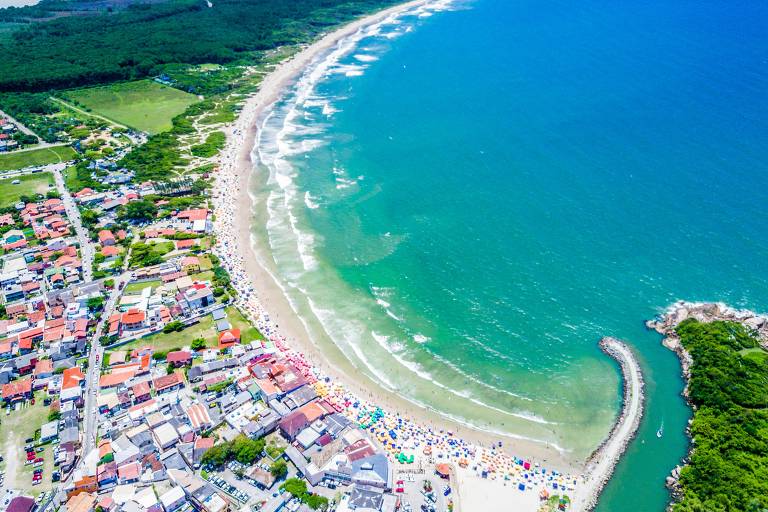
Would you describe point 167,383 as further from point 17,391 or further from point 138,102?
point 138,102

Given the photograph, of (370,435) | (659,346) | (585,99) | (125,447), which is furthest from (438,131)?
(125,447)

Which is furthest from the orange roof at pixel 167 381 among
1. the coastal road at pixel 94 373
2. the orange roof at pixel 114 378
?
the coastal road at pixel 94 373

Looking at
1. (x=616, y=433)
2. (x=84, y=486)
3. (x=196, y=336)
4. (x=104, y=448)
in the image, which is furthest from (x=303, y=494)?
(x=616, y=433)

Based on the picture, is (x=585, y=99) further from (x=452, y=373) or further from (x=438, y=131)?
(x=452, y=373)

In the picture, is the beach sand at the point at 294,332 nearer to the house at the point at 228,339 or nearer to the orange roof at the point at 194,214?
the orange roof at the point at 194,214

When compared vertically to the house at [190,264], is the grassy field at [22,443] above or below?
below

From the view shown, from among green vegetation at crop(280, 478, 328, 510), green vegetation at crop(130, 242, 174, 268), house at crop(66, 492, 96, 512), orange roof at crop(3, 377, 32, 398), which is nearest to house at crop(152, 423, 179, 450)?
house at crop(66, 492, 96, 512)

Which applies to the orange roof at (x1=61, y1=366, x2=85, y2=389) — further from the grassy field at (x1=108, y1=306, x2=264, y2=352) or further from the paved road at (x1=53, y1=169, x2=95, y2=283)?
the paved road at (x1=53, y1=169, x2=95, y2=283)
